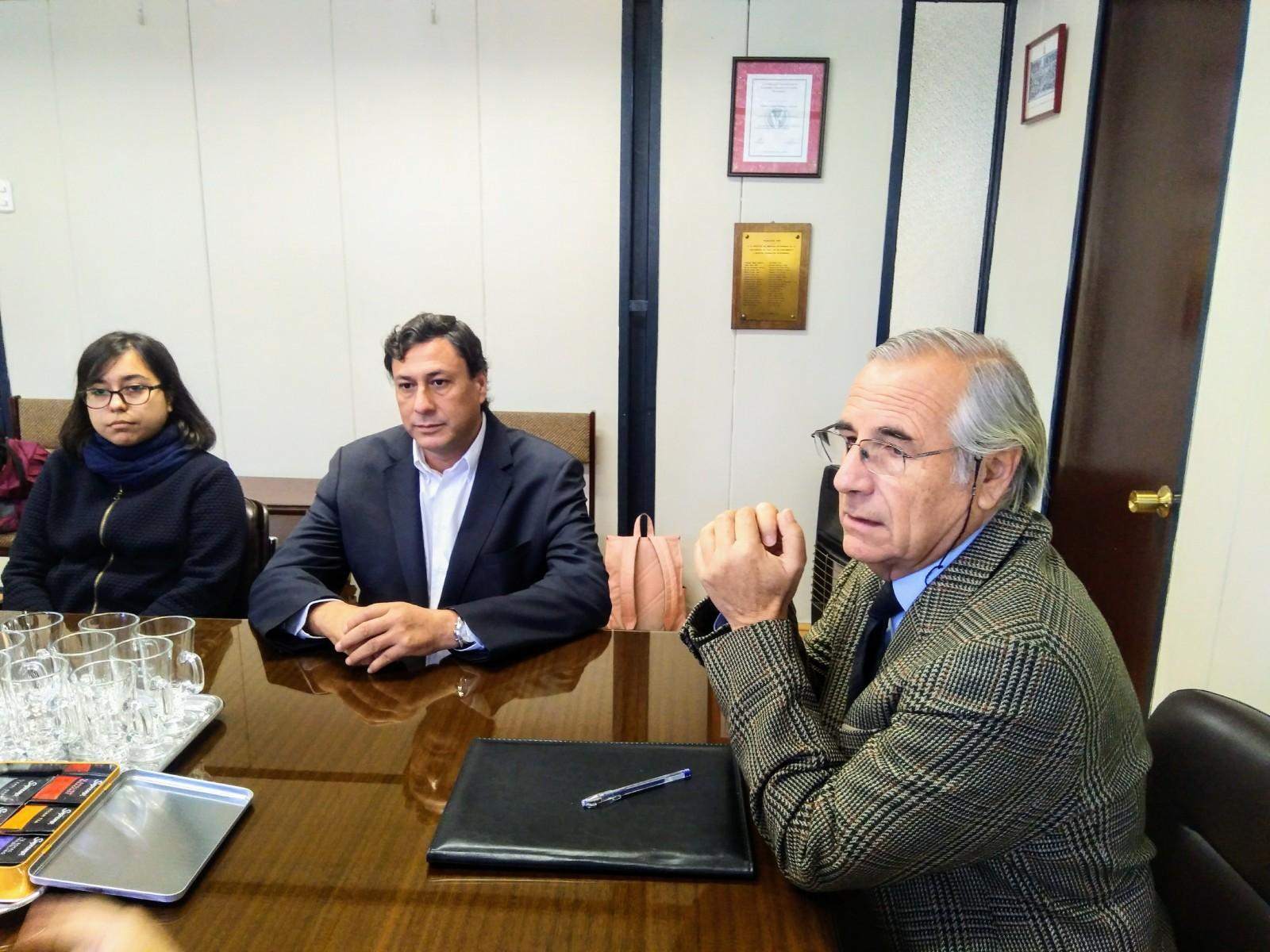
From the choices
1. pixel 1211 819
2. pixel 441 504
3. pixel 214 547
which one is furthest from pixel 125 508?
pixel 1211 819

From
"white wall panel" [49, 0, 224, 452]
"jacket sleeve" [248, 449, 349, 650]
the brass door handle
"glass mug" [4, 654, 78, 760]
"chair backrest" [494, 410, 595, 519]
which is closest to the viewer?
"glass mug" [4, 654, 78, 760]

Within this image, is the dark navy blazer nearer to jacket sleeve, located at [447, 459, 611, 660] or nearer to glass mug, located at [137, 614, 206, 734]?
jacket sleeve, located at [447, 459, 611, 660]

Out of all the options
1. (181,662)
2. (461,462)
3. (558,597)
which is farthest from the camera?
(461,462)

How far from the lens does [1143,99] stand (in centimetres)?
203

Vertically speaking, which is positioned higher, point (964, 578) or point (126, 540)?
point (964, 578)

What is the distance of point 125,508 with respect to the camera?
192cm

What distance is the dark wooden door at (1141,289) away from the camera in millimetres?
1762

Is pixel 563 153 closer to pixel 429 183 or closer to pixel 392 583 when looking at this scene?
pixel 429 183

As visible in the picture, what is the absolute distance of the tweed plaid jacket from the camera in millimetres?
788

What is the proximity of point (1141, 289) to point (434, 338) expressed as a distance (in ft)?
5.50

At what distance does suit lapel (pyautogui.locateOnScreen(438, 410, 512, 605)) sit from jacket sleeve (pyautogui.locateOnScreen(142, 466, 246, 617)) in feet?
1.81

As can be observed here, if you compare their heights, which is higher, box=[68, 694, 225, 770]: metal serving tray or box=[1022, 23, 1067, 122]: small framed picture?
box=[1022, 23, 1067, 122]: small framed picture

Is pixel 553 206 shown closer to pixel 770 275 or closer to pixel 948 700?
pixel 770 275

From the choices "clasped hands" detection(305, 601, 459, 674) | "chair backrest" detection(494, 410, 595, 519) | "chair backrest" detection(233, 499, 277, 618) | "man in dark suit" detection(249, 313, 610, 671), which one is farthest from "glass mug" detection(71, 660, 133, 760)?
"chair backrest" detection(494, 410, 595, 519)
